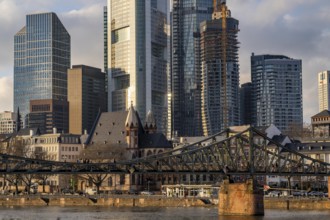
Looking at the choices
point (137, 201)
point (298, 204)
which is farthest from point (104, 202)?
point (298, 204)

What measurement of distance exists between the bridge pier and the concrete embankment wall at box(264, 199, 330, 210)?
783 inches

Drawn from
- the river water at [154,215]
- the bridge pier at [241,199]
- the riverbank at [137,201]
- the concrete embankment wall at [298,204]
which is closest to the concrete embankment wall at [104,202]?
the riverbank at [137,201]

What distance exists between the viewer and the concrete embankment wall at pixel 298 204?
141625 millimetres

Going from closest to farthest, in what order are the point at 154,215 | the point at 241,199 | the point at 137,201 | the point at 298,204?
the point at 241,199 < the point at 154,215 < the point at 298,204 < the point at 137,201

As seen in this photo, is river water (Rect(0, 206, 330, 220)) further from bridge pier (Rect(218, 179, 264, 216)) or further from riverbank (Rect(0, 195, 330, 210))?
riverbank (Rect(0, 195, 330, 210))

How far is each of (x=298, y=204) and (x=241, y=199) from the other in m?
23.0

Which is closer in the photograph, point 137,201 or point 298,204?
point 298,204

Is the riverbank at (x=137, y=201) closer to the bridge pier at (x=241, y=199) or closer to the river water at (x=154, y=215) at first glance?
the river water at (x=154, y=215)

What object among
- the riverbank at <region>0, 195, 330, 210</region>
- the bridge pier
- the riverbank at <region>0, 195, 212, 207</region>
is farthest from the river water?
the riverbank at <region>0, 195, 212, 207</region>

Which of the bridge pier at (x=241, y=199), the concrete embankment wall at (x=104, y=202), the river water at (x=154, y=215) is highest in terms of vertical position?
the bridge pier at (x=241, y=199)

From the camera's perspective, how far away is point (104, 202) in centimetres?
16775

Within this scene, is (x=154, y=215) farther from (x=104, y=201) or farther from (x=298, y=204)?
(x=104, y=201)

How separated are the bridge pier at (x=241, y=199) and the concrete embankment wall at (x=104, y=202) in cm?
3077

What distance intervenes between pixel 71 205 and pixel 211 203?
2841 centimetres
